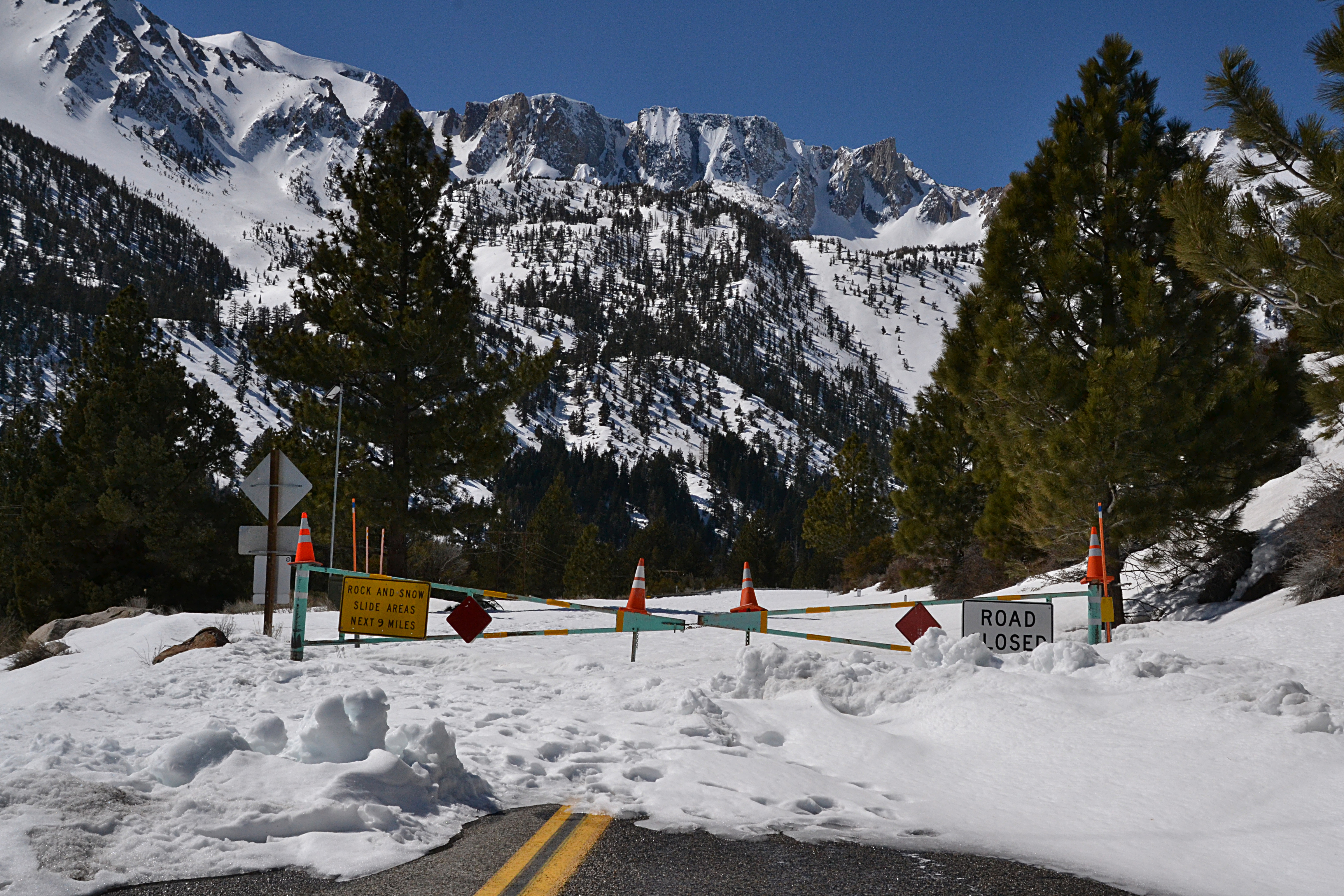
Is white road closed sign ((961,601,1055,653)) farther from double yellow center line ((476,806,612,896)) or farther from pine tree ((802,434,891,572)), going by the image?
pine tree ((802,434,891,572))

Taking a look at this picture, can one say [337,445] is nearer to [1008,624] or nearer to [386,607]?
[386,607]

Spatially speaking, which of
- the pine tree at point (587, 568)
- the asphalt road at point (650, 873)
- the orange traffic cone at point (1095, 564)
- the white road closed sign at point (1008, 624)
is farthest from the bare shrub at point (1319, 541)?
the pine tree at point (587, 568)

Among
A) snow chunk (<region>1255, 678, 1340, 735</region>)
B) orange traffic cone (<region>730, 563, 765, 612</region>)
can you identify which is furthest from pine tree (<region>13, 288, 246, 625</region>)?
snow chunk (<region>1255, 678, 1340, 735</region>)

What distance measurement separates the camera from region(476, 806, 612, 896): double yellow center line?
10.8 feet

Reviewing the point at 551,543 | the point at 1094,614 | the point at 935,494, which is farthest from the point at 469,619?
the point at 551,543

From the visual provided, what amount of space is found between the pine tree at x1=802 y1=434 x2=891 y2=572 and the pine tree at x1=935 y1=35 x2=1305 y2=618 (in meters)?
34.1

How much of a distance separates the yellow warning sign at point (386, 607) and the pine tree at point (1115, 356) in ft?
27.7

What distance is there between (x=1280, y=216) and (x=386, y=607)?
9453 mm

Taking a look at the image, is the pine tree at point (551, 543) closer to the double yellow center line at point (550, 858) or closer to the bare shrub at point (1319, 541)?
the bare shrub at point (1319, 541)

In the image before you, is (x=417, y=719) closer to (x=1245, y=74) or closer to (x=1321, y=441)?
(x=1245, y=74)

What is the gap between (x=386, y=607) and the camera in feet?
28.5

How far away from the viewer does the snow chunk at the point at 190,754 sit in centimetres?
419

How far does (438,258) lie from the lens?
64.2 feet

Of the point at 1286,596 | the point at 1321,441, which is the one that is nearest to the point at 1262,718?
the point at 1286,596
